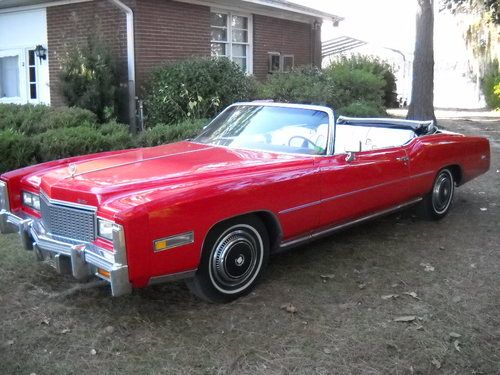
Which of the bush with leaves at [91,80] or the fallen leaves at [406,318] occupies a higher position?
the bush with leaves at [91,80]

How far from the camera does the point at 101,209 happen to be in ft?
12.0

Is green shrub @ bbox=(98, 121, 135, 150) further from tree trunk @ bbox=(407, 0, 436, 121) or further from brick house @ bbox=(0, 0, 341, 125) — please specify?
tree trunk @ bbox=(407, 0, 436, 121)

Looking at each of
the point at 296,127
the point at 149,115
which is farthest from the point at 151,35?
the point at 296,127

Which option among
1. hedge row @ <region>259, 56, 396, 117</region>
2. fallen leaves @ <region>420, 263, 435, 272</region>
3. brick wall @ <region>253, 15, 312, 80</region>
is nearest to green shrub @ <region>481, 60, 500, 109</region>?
hedge row @ <region>259, 56, 396, 117</region>

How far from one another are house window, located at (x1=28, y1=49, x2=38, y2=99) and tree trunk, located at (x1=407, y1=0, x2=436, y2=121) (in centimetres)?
965

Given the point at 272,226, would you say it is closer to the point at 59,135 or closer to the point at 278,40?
the point at 59,135

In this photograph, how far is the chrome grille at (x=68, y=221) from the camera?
3779mm

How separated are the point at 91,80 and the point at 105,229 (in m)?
→ 8.10

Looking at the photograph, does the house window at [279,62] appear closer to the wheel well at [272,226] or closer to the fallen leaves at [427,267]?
the fallen leaves at [427,267]

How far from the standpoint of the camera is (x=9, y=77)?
14.8 m

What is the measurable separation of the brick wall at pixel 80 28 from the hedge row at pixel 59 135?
76.0 inches

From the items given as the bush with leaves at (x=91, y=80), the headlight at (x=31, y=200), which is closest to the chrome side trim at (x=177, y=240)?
the headlight at (x=31, y=200)

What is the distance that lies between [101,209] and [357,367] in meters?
1.83

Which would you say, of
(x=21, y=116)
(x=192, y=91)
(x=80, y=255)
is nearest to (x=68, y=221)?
(x=80, y=255)
